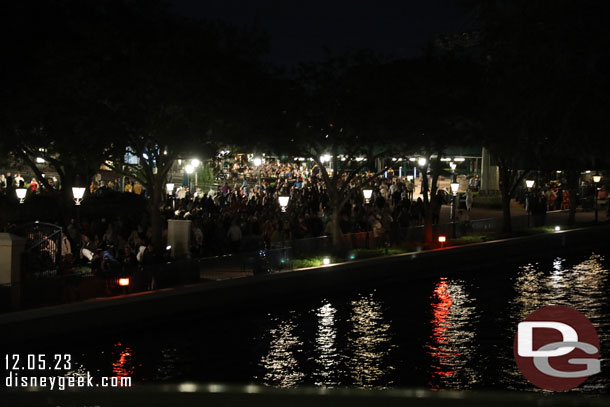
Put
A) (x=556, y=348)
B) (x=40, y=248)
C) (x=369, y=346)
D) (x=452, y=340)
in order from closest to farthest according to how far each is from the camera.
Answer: (x=556, y=348) < (x=369, y=346) < (x=452, y=340) < (x=40, y=248)

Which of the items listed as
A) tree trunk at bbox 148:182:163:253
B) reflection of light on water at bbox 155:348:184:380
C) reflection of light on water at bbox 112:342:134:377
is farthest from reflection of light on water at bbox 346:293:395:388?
tree trunk at bbox 148:182:163:253

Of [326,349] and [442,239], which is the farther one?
[442,239]

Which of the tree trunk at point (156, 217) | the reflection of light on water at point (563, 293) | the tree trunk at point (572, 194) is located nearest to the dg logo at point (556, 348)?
the reflection of light on water at point (563, 293)

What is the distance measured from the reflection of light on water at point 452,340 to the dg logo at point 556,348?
117 centimetres

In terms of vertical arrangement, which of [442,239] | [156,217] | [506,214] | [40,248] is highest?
[156,217]

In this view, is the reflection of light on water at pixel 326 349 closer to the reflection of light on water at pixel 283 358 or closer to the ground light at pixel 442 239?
the reflection of light on water at pixel 283 358

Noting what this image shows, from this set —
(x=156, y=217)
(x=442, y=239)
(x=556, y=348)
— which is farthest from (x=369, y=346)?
(x=442, y=239)

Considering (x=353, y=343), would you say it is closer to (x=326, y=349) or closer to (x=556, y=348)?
(x=326, y=349)

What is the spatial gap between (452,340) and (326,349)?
3.24 m

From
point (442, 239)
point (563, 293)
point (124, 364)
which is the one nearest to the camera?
point (124, 364)

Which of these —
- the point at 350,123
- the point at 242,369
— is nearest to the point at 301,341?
the point at 242,369

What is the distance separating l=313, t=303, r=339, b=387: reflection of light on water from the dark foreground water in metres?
0.02

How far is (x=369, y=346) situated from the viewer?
18.6 meters

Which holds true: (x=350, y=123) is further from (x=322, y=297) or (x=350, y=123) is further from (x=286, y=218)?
(x=322, y=297)
